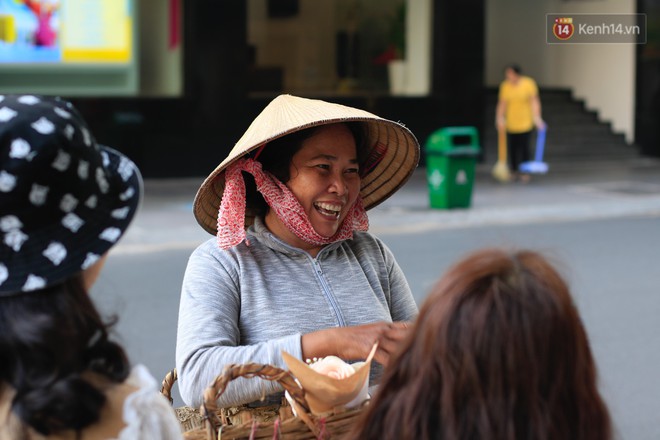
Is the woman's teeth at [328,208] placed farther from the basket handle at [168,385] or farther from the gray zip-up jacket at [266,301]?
the basket handle at [168,385]

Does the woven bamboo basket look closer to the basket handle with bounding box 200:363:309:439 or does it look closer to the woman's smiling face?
the basket handle with bounding box 200:363:309:439

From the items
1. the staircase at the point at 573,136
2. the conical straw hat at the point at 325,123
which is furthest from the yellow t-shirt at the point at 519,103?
the conical straw hat at the point at 325,123

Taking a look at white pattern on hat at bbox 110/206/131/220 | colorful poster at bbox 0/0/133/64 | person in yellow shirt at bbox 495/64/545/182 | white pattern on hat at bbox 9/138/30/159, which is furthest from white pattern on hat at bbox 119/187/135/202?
person in yellow shirt at bbox 495/64/545/182

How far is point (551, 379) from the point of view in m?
1.65

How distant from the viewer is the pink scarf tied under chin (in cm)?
296

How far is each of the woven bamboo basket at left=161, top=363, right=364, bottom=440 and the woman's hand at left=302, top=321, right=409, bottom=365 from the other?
0.72ft

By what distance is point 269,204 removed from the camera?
3139 millimetres

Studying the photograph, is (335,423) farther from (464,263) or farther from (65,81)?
(65,81)

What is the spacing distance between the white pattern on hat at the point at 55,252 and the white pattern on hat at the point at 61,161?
0.13m

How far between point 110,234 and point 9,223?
0.18 m

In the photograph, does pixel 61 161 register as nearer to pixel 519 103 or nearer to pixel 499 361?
pixel 499 361

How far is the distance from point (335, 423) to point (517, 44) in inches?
852

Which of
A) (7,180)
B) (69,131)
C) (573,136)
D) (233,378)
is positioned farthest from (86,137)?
(573,136)

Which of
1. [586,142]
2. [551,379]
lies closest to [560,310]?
[551,379]
